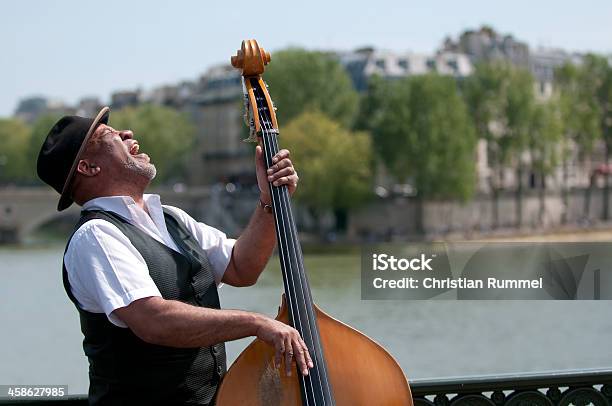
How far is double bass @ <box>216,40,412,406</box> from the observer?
2.25 meters

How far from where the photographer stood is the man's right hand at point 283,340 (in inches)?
84.7

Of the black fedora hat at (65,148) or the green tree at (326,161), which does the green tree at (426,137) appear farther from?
the black fedora hat at (65,148)

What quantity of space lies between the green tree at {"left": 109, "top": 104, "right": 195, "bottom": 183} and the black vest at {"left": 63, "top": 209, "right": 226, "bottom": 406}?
55578 millimetres

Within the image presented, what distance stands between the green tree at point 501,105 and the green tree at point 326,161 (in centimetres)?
776

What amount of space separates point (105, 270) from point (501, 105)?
49.4 m

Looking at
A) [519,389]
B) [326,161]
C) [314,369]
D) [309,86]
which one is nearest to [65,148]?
[314,369]

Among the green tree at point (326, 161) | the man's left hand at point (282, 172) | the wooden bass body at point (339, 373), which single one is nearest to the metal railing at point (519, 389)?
the wooden bass body at point (339, 373)

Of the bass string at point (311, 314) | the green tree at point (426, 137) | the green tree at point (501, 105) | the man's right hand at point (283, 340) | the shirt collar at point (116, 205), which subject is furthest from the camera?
the green tree at point (501, 105)

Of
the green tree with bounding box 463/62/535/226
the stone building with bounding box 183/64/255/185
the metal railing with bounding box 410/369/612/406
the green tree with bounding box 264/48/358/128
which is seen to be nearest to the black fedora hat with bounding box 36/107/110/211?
the metal railing with bounding box 410/369/612/406

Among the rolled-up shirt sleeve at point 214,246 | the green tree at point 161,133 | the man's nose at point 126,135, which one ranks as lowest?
the green tree at point 161,133

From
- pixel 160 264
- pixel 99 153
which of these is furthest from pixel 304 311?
pixel 99 153

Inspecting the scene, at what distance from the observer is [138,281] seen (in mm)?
2197

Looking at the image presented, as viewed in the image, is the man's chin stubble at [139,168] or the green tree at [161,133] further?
the green tree at [161,133]

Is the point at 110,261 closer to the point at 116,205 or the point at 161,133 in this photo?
the point at 116,205
